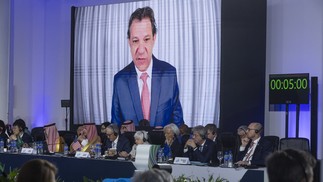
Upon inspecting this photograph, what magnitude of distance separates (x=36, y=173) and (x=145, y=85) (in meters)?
7.25

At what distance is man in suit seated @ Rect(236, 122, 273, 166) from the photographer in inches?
235

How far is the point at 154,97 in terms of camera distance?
31.0 ft

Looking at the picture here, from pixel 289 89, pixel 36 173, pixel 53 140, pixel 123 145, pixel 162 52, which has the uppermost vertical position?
pixel 162 52

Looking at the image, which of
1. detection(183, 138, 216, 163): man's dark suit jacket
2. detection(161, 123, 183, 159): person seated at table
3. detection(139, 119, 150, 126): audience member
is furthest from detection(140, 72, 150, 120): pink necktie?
detection(183, 138, 216, 163): man's dark suit jacket

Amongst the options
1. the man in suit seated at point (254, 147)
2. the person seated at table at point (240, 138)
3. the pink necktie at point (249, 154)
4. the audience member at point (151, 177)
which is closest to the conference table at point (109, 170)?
the man in suit seated at point (254, 147)

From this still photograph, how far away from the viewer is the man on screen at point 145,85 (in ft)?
30.5

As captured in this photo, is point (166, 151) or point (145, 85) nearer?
point (166, 151)

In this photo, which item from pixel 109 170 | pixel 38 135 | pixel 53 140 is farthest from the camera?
pixel 53 140

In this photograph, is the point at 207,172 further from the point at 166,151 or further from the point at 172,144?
the point at 172,144

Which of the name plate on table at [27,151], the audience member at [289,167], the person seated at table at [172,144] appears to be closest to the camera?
the audience member at [289,167]

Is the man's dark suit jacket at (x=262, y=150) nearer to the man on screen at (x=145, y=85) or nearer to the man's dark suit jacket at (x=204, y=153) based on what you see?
the man's dark suit jacket at (x=204, y=153)

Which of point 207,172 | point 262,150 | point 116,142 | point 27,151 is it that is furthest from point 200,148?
point 27,151

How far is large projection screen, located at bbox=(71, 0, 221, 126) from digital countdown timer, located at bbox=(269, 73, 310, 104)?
1250 mm

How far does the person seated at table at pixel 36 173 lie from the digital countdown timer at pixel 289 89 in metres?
5.69
